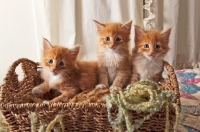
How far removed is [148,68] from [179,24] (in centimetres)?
88

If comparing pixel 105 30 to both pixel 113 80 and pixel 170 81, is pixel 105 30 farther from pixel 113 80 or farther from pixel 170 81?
pixel 170 81

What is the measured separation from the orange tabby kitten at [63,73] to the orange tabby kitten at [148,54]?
0.19 meters

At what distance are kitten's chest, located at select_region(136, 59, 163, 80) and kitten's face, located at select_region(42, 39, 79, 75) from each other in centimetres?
26

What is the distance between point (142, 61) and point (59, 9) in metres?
0.77

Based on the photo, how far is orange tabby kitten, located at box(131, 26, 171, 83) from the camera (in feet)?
3.76

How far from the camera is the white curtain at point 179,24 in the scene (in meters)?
1.83

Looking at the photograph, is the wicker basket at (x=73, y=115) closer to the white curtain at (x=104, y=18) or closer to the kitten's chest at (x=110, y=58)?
the kitten's chest at (x=110, y=58)

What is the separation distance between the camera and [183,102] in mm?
1376

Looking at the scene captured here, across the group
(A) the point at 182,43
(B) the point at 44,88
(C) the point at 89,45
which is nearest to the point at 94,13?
(C) the point at 89,45

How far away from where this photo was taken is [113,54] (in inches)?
46.0

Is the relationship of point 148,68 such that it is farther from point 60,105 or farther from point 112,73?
point 60,105

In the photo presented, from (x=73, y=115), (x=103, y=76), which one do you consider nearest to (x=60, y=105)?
(x=73, y=115)

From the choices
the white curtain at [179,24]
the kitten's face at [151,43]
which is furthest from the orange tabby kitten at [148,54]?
the white curtain at [179,24]

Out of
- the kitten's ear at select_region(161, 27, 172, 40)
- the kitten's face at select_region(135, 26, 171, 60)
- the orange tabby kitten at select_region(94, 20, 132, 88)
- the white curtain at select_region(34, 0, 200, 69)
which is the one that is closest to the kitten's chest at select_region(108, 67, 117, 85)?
the orange tabby kitten at select_region(94, 20, 132, 88)
